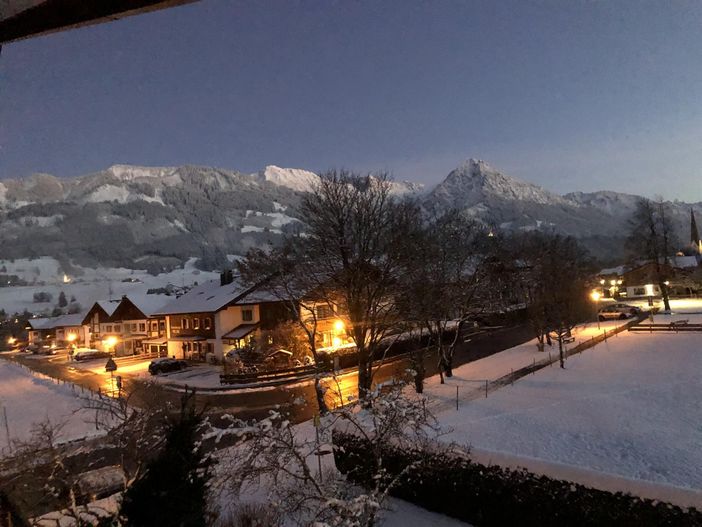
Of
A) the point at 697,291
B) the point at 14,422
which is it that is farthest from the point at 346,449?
the point at 697,291

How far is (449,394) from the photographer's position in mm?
24328

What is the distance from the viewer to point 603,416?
18.4 meters

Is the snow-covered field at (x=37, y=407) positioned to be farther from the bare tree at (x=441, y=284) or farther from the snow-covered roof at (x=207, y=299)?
the bare tree at (x=441, y=284)

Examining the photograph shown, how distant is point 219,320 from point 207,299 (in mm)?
5966

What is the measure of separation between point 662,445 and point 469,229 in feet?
85.4

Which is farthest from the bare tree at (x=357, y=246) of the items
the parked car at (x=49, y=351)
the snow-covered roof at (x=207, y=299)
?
the parked car at (x=49, y=351)

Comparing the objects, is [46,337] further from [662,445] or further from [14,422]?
[662,445]

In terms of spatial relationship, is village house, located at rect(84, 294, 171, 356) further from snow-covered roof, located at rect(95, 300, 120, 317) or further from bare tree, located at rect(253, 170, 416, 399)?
bare tree, located at rect(253, 170, 416, 399)

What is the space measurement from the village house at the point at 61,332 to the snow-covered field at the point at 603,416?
242 ft

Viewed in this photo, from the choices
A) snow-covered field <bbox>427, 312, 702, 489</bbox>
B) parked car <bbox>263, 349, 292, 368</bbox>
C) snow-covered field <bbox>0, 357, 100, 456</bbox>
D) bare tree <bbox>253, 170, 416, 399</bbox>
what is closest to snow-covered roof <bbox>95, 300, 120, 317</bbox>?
snow-covered field <bbox>0, 357, 100, 456</bbox>

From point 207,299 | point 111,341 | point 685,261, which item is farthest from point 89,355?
point 685,261

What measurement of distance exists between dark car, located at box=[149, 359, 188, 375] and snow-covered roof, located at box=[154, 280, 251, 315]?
5.92 metres

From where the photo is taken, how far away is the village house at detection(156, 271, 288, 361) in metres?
42.0

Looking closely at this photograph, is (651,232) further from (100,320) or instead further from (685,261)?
(100,320)
